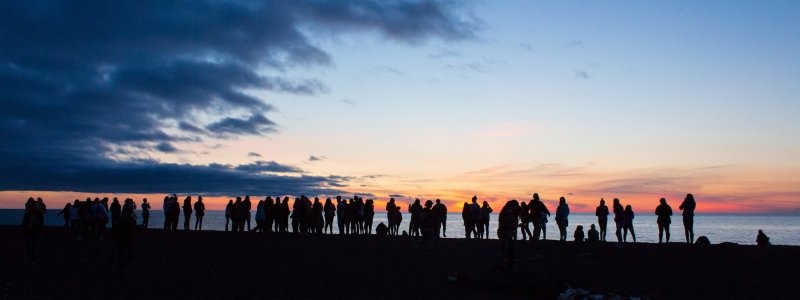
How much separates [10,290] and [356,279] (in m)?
8.40

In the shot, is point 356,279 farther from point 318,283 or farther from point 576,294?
point 576,294

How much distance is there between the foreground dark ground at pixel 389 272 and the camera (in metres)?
15.3

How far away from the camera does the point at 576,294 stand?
14.3 m

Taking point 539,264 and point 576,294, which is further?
point 539,264

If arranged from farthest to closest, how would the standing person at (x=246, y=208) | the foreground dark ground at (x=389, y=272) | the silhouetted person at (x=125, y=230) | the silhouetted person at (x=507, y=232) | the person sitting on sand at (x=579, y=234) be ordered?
1. the standing person at (x=246, y=208)
2. the person sitting on sand at (x=579, y=234)
3. the silhouetted person at (x=507, y=232)
4. the silhouetted person at (x=125, y=230)
5. the foreground dark ground at (x=389, y=272)

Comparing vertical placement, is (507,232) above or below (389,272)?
above

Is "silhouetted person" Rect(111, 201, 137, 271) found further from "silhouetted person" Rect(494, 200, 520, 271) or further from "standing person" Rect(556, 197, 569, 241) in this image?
"standing person" Rect(556, 197, 569, 241)

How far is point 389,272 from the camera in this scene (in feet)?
62.5

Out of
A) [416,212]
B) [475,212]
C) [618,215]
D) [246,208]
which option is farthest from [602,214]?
[246,208]

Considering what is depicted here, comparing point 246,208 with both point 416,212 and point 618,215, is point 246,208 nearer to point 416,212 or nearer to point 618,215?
point 416,212

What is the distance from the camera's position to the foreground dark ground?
15305 mm

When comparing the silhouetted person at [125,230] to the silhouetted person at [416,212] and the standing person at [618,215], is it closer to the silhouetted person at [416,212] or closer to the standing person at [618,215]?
the silhouetted person at [416,212]

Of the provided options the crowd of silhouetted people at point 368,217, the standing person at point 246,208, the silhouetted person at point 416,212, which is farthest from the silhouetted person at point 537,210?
the standing person at point 246,208

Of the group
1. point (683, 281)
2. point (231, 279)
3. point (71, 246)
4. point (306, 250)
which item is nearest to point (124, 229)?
point (231, 279)
